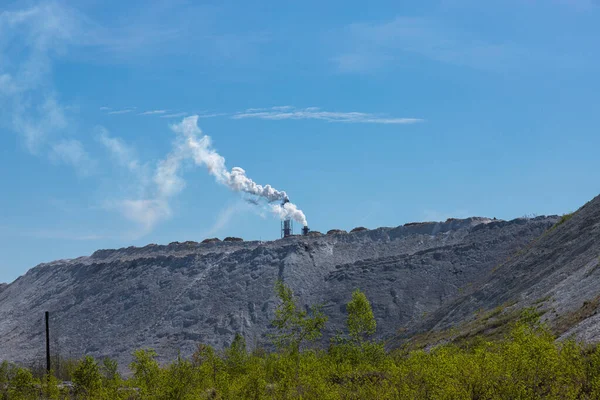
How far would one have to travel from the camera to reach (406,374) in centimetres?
2452

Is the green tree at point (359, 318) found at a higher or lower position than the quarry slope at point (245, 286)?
lower

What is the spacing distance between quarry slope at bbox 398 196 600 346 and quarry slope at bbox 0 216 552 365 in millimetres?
12339

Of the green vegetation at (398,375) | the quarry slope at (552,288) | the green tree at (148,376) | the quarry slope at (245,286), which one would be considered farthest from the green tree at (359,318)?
the quarry slope at (245,286)

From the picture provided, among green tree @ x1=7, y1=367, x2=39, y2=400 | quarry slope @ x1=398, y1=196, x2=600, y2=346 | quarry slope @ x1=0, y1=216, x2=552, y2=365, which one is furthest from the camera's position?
quarry slope @ x1=0, y1=216, x2=552, y2=365

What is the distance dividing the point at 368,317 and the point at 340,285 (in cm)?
3669

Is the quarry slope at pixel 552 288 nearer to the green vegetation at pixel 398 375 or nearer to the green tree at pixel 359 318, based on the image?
the green vegetation at pixel 398 375

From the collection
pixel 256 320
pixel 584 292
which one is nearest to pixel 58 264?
pixel 256 320

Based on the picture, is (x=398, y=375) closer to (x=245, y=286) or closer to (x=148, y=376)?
(x=148, y=376)

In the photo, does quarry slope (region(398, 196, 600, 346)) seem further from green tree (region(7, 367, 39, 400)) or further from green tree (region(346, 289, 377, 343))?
green tree (region(7, 367, 39, 400))

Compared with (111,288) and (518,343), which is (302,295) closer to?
(111,288)

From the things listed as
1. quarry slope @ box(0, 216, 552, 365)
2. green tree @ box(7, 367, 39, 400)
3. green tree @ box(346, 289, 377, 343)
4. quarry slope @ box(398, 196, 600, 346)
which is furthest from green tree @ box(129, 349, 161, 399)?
quarry slope @ box(0, 216, 552, 365)

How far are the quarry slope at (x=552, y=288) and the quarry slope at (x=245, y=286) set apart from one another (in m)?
12.3

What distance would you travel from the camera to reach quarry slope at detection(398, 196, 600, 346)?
37312 millimetres

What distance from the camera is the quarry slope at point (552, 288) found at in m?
37.3
